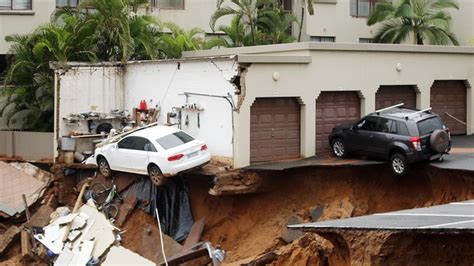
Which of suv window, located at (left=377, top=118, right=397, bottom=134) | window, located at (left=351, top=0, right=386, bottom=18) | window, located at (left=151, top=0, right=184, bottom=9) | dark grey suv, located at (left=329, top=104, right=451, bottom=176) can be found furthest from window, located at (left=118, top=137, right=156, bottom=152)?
window, located at (left=351, top=0, right=386, bottom=18)

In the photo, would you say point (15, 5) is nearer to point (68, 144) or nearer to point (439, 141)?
point (68, 144)

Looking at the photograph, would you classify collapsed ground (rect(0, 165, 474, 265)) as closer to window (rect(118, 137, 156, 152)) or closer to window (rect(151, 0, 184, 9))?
window (rect(118, 137, 156, 152))

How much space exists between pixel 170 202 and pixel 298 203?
4.44 m

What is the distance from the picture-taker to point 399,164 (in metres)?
24.0

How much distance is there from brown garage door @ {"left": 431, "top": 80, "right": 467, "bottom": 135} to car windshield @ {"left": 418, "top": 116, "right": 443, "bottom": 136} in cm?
672

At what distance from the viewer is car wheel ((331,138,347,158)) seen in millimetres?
26609

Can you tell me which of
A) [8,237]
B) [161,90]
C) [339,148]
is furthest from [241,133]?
[8,237]

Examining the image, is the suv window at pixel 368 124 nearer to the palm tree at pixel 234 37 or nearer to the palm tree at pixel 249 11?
the palm tree at pixel 249 11

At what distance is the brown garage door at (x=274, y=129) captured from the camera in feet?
87.1

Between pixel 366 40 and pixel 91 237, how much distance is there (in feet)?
76.4

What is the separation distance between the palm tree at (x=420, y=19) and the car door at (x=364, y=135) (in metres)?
14.8

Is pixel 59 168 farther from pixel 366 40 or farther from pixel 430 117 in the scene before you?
pixel 366 40

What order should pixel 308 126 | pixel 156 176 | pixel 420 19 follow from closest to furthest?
pixel 156 176
pixel 308 126
pixel 420 19

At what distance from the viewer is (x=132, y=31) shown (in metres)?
32.6
